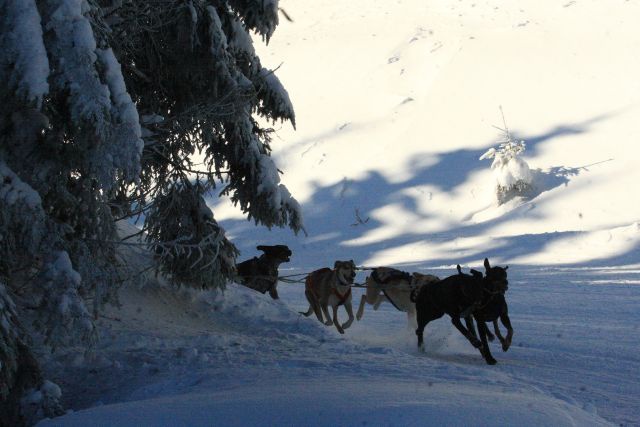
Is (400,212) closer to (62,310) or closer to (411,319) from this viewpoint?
(411,319)

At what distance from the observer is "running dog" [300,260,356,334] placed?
11.6 m

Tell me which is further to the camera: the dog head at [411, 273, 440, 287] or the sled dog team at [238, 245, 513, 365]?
the dog head at [411, 273, 440, 287]

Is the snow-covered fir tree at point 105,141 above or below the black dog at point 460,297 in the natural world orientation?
above

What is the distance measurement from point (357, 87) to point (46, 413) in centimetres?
5008

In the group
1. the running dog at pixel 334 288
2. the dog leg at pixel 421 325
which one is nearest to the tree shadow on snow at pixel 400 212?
the running dog at pixel 334 288

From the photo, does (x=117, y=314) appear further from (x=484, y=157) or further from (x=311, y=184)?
(x=311, y=184)

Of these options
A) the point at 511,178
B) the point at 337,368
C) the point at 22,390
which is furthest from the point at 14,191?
the point at 511,178

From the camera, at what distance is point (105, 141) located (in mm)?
5664

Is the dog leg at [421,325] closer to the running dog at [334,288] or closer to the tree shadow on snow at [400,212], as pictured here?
the running dog at [334,288]

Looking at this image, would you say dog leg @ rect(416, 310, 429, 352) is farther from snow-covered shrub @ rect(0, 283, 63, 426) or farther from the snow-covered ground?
snow-covered shrub @ rect(0, 283, 63, 426)

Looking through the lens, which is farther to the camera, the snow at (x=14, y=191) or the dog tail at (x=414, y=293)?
the dog tail at (x=414, y=293)

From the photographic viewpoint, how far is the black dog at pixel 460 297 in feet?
29.1

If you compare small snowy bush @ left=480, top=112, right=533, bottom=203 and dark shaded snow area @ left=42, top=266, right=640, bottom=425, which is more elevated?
small snowy bush @ left=480, top=112, right=533, bottom=203

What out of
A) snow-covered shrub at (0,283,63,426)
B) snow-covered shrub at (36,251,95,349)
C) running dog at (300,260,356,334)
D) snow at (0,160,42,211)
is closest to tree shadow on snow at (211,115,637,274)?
running dog at (300,260,356,334)
